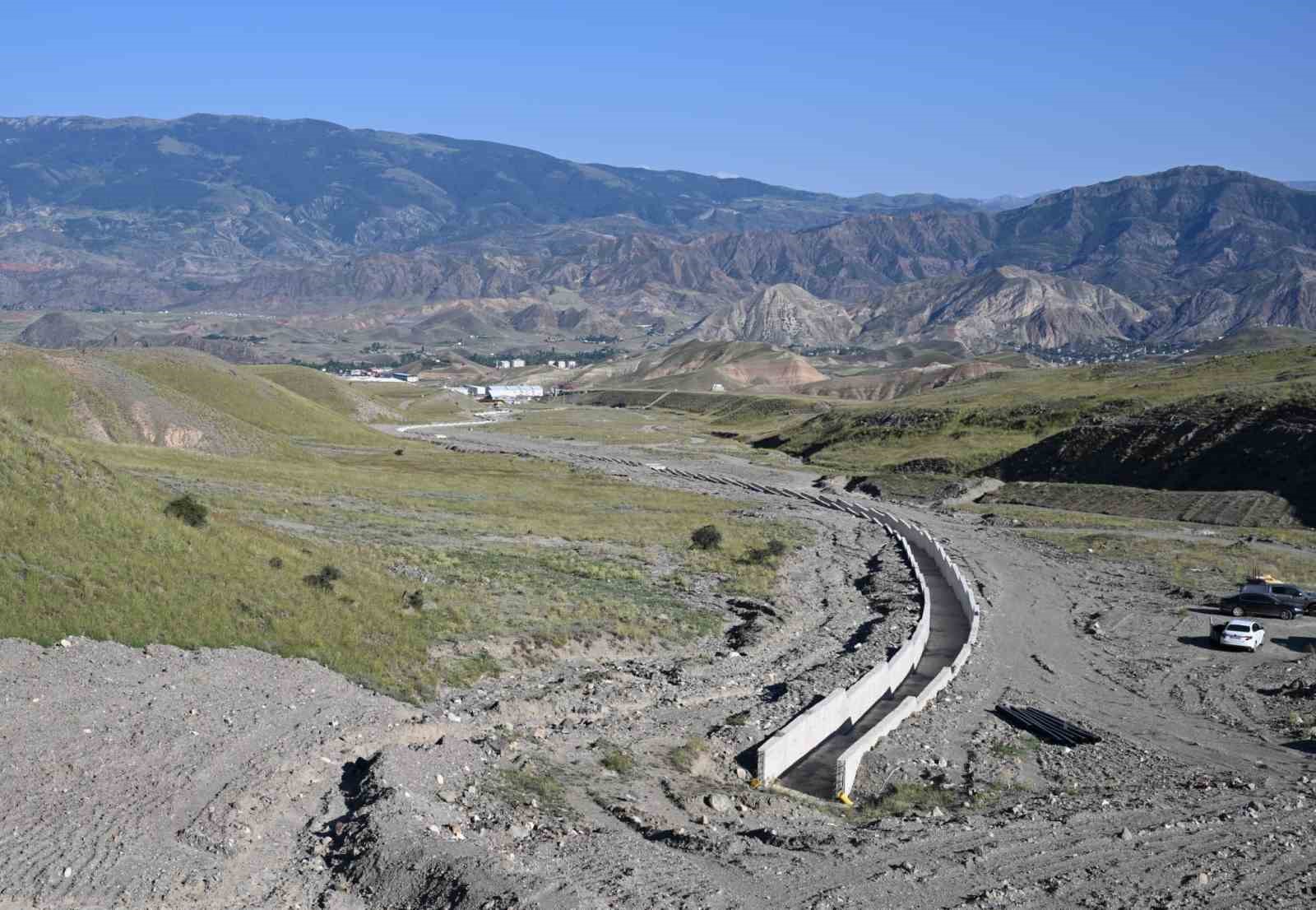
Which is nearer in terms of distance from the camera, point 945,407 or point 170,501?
point 170,501

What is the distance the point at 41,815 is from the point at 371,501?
41.8 meters

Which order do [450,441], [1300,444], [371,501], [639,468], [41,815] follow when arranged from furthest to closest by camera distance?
[450,441] < [639,468] < [1300,444] < [371,501] < [41,815]

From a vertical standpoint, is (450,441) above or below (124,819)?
below

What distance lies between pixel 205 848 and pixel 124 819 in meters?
1.24

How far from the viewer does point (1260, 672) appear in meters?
33.7

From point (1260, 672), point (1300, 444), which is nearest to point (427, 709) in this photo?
point (1260, 672)

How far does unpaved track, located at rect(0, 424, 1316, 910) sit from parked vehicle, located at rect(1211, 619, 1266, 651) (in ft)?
18.6

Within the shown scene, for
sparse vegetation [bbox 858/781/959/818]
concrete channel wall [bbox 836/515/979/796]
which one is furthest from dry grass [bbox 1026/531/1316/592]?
sparse vegetation [bbox 858/781/959/818]

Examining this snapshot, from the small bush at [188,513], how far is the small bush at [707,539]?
2476 centimetres

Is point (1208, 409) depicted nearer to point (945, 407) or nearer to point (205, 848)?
point (945, 407)

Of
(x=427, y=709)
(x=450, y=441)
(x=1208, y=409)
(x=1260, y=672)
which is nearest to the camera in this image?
(x=427, y=709)

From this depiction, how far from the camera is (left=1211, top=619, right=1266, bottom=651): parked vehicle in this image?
36.2 m

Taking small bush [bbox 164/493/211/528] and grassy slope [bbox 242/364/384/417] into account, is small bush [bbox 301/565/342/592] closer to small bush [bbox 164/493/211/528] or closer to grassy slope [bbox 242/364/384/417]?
small bush [bbox 164/493/211/528]

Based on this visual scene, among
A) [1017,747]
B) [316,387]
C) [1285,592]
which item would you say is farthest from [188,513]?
[316,387]
